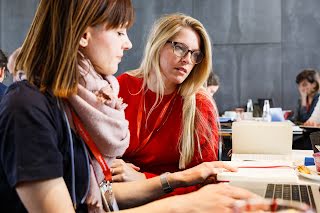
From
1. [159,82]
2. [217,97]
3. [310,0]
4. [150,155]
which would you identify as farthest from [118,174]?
[310,0]

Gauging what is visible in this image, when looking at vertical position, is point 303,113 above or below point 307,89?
below

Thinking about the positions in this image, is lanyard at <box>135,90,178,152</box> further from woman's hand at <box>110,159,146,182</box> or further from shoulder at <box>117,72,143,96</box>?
woman's hand at <box>110,159,146,182</box>

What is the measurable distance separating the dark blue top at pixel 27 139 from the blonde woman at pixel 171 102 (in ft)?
3.31

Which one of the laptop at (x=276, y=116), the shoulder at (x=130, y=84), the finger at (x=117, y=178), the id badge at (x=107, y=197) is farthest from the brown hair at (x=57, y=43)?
the laptop at (x=276, y=116)

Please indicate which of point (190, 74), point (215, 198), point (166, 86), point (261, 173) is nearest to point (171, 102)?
point (166, 86)

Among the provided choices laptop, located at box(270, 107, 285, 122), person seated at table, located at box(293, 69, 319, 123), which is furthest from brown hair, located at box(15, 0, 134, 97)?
person seated at table, located at box(293, 69, 319, 123)

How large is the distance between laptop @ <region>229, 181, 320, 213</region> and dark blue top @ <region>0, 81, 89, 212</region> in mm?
577

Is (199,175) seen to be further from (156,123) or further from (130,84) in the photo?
(130,84)

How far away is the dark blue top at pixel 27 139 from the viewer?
929 mm

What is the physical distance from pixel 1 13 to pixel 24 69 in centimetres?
758

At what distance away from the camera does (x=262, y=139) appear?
2.09 meters

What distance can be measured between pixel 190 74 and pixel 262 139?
50cm

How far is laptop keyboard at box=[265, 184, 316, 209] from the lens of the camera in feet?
3.75

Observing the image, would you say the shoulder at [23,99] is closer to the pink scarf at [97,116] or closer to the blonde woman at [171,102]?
the pink scarf at [97,116]
